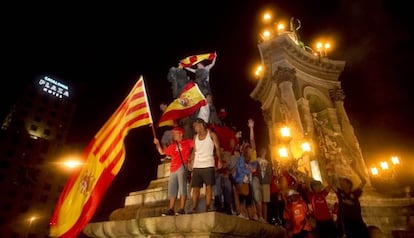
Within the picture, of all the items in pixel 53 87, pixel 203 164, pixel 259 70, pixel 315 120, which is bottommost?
pixel 203 164

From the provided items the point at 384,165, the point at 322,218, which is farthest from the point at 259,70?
the point at 322,218

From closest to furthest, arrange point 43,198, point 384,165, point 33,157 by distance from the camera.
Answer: point 384,165
point 43,198
point 33,157

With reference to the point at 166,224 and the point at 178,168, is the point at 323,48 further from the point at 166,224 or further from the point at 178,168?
the point at 166,224

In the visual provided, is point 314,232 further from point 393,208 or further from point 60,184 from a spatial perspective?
point 60,184

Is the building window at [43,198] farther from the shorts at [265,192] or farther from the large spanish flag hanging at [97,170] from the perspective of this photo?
the shorts at [265,192]

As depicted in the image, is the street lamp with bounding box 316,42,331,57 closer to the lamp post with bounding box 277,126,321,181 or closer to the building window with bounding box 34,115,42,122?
the lamp post with bounding box 277,126,321,181

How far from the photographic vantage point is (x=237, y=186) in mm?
7000

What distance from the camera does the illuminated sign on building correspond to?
6694cm

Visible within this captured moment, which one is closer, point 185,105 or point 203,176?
point 203,176

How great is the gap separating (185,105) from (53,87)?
239 ft

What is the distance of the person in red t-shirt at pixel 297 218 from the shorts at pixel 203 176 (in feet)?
14.5

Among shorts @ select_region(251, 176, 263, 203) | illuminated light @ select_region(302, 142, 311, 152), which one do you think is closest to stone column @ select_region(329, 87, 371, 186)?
illuminated light @ select_region(302, 142, 311, 152)

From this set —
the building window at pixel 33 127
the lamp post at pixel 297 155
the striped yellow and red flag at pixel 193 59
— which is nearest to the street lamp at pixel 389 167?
the lamp post at pixel 297 155

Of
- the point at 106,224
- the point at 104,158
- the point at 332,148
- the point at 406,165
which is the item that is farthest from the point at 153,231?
the point at 406,165
